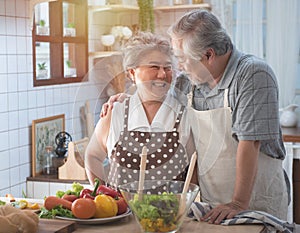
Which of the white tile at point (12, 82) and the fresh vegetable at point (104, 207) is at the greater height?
the white tile at point (12, 82)

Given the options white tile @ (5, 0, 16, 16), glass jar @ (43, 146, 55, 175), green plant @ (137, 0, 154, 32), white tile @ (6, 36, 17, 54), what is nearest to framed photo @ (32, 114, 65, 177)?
glass jar @ (43, 146, 55, 175)

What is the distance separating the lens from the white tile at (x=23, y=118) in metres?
3.38

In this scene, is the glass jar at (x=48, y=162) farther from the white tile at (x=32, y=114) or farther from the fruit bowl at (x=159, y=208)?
the fruit bowl at (x=159, y=208)

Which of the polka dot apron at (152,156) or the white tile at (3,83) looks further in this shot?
the white tile at (3,83)

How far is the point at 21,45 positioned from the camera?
337 cm

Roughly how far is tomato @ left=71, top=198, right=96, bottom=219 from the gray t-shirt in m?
0.44

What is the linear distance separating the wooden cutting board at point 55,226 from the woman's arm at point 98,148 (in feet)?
0.77

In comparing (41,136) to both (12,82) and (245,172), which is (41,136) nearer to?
(12,82)

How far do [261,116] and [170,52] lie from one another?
0.37m

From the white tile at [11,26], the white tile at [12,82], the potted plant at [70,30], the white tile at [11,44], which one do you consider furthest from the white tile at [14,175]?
the potted plant at [70,30]

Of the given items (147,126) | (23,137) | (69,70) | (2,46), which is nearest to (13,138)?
(23,137)

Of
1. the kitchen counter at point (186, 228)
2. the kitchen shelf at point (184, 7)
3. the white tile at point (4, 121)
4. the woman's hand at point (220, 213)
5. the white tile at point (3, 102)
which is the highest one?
the kitchen shelf at point (184, 7)

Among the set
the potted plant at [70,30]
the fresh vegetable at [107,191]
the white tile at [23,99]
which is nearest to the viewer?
the fresh vegetable at [107,191]

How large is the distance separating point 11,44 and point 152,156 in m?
1.77
